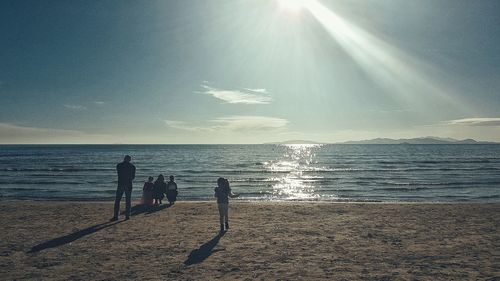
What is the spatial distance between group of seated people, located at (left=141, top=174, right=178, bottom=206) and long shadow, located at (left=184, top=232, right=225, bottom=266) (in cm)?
854

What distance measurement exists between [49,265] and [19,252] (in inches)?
Answer: 76.4

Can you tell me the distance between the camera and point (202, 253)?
10.4 m

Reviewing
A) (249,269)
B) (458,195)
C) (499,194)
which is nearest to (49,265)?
(249,269)

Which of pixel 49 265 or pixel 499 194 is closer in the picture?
pixel 49 265

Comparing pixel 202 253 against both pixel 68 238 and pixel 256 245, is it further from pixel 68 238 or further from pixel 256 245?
pixel 68 238

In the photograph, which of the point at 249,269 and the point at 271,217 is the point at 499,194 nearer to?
the point at 271,217

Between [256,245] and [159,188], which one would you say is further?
[159,188]

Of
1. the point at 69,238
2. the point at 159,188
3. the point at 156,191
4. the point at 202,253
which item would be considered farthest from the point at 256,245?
the point at 159,188

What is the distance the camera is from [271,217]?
16438mm

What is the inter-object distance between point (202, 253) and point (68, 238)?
16.9ft

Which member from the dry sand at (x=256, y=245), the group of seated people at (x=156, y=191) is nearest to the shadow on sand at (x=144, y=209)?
the group of seated people at (x=156, y=191)

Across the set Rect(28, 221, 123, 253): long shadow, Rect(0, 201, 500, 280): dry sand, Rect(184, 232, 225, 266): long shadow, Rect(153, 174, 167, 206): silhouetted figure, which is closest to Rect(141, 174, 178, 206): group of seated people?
Rect(153, 174, 167, 206): silhouetted figure

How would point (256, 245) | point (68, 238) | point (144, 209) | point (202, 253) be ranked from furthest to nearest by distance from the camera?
point (144, 209) → point (68, 238) → point (256, 245) → point (202, 253)

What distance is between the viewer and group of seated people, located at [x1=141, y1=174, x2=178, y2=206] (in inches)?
769
